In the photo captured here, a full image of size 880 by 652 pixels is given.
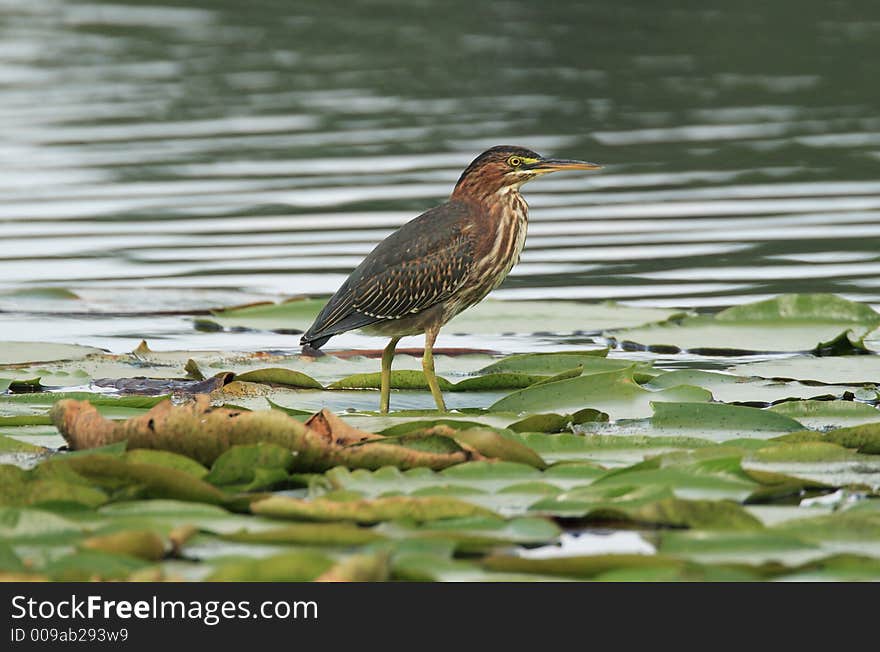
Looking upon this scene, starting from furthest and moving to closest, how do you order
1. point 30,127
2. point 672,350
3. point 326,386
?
point 30,127, point 672,350, point 326,386

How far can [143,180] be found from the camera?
18.2 meters

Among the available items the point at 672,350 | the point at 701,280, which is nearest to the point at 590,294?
the point at 701,280

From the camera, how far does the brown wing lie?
8984 mm

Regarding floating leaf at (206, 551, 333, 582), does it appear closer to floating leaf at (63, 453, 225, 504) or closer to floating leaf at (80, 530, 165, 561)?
floating leaf at (80, 530, 165, 561)

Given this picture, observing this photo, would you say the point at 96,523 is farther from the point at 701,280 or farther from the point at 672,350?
the point at 701,280

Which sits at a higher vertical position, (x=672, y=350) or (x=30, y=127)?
(x=30, y=127)

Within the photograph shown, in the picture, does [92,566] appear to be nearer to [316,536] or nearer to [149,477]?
[316,536]

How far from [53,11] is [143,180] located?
66.0 ft

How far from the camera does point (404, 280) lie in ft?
29.4

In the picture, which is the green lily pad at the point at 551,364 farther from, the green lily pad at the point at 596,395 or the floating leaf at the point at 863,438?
the floating leaf at the point at 863,438

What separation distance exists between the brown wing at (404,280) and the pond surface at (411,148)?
5.51 ft

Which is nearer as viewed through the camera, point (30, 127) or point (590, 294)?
point (590, 294)

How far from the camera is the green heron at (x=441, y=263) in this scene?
8992mm
